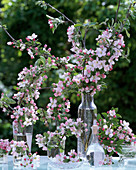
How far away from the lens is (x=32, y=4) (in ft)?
10.8

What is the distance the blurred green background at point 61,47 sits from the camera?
298 centimetres

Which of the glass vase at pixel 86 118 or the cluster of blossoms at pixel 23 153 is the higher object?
the glass vase at pixel 86 118

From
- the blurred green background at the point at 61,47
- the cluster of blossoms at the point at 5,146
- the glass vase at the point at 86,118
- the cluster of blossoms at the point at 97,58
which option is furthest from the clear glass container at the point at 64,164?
the blurred green background at the point at 61,47

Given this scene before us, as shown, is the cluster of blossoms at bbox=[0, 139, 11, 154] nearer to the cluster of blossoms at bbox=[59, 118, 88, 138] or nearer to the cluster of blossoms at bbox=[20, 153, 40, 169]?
the cluster of blossoms at bbox=[20, 153, 40, 169]

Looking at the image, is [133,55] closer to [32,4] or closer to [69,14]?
[69,14]

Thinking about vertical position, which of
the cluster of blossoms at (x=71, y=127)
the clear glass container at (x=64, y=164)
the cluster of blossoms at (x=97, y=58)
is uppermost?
the cluster of blossoms at (x=97, y=58)

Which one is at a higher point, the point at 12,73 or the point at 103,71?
the point at 12,73

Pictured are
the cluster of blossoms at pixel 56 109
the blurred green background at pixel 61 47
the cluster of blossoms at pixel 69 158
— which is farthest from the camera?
the blurred green background at pixel 61 47

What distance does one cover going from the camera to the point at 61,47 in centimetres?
328

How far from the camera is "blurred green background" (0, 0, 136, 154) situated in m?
2.98

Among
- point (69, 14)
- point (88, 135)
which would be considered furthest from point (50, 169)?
point (69, 14)

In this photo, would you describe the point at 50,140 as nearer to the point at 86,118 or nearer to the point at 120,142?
the point at 86,118

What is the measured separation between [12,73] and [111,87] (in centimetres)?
94

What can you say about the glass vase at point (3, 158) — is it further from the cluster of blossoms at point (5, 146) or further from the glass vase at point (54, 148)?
the glass vase at point (54, 148)
